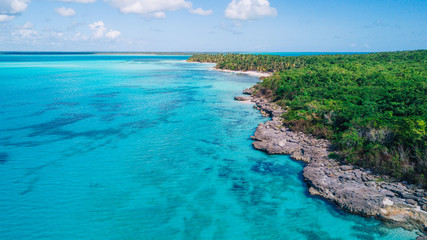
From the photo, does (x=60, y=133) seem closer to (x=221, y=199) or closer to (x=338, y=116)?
(x=221, y=199)

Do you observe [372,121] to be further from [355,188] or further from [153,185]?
[153,185]

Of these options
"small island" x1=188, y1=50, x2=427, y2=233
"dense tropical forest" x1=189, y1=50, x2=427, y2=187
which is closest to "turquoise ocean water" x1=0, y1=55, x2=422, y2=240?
"small island" x1=188, y1=50, x2=427, y2=233

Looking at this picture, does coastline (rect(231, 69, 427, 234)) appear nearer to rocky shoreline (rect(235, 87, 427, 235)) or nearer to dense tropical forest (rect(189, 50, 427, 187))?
rocky shoreline (rect(235, 87, 427, 235))

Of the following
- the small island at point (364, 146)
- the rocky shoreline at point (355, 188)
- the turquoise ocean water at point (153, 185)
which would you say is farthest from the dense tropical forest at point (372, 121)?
the turquoise ocean water at point (153, 185)

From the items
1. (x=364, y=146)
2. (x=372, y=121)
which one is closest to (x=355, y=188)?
(x=364, y=146)

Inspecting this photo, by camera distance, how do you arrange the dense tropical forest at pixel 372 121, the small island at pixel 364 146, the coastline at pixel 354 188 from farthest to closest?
the dense tropical forest at pixel 372 121 < the small island at pixel 364 146 < the coastline at pixel 354 188

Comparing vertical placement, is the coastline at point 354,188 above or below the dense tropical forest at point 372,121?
below

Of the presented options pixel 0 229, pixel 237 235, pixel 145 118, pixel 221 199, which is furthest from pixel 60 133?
pixel 237 235

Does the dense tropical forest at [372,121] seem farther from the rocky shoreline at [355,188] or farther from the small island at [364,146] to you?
the rocky shoreline at [355,188]
